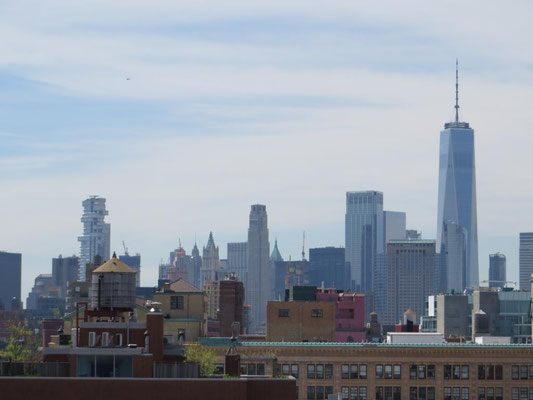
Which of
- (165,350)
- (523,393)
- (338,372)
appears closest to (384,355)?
(338,372)

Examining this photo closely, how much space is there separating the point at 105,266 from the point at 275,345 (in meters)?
68.6

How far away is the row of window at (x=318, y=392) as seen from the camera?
155875 mm

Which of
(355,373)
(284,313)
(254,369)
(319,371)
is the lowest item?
(355,373)

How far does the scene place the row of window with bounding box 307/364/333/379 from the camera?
157 m

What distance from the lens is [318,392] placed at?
156375 millimetres

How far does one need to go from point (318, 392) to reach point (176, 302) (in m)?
24.4

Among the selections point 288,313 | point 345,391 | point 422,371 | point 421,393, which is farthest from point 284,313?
point 421,393

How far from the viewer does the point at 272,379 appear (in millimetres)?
82062

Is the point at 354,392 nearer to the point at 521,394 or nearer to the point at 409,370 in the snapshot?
the point at 409,370

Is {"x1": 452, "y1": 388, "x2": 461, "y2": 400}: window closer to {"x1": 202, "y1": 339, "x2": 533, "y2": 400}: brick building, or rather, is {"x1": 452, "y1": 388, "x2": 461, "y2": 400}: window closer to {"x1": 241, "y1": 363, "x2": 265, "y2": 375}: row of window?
{"x1": 202, "y1": 339, "x2": 533, "y2": 400}: brick building

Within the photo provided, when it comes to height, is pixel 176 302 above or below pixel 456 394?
above

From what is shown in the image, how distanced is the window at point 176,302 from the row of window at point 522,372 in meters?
38.9

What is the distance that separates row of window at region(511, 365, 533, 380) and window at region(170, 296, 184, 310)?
3894cm

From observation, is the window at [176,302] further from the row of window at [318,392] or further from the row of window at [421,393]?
the row of window at [421,393]
